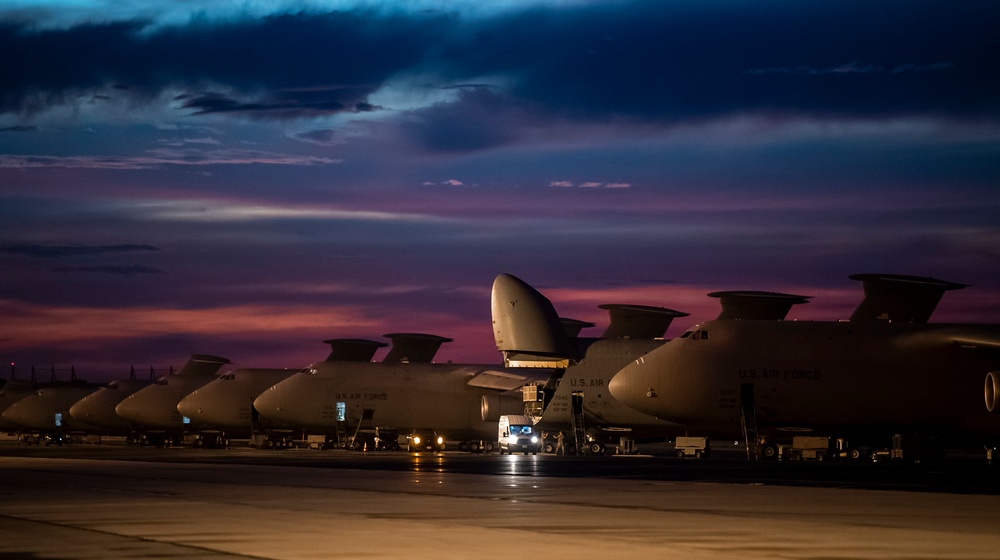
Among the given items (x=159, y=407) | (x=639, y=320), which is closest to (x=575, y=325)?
(x=639, y=320)

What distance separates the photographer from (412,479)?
42.8 m

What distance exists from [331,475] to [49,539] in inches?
951

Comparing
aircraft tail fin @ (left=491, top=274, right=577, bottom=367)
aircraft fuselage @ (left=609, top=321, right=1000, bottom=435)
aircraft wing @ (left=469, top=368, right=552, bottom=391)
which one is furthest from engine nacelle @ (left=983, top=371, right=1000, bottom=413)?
aircraft wing @ (left=469, top=368, right=552, bottom=391)

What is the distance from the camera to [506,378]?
96.1m

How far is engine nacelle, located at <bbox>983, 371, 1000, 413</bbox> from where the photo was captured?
58.1 metres

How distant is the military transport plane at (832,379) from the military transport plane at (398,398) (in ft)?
87.0

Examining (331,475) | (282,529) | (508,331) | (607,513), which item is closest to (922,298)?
(508,331)

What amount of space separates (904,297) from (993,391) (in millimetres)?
20415

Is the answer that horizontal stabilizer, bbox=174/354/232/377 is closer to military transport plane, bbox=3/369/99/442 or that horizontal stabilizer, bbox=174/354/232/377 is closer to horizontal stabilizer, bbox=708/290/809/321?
military transport plane, bbox=3/369/99/442

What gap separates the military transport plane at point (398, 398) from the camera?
320 ft

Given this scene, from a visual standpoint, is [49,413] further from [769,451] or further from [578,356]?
[769,451]

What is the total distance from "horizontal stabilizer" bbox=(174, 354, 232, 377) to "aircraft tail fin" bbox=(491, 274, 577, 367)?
5906 cm

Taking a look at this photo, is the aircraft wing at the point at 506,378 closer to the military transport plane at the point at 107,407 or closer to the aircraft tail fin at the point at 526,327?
the aircraft tail fin at the point at 526,327

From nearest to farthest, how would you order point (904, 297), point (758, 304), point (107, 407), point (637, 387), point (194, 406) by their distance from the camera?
point (637, 387), point (904, 297), point (758, 304), point (194, 406), point (107, 407)
